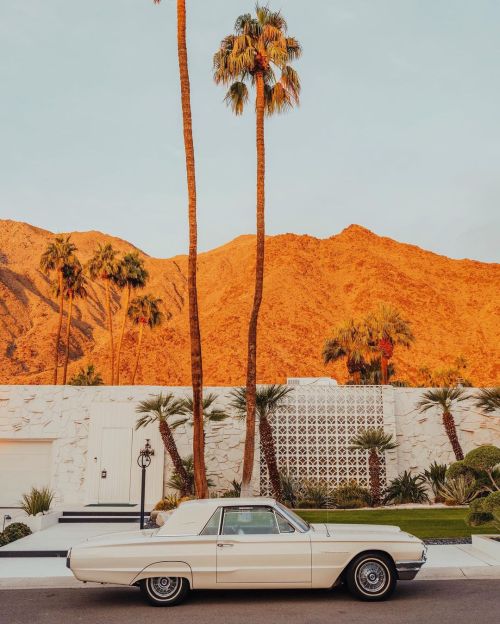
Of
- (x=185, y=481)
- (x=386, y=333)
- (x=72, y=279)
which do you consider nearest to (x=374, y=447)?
(x=185, y=481)

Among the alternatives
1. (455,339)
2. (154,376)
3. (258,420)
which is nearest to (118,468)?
(258,420)

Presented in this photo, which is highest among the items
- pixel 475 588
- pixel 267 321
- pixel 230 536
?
pixel 267 321

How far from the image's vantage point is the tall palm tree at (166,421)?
21.5m

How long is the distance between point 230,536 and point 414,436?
54.9 feet

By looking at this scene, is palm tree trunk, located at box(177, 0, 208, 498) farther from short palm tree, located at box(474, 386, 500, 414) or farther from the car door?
short palm tree, located at box(474, 386, 500, 414)

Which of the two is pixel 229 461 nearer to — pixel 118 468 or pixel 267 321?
pixel 118 468

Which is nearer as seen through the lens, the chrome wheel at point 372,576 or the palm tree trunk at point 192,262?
the chrome wheel at point 372,576

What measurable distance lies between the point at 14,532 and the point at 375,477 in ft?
39.9

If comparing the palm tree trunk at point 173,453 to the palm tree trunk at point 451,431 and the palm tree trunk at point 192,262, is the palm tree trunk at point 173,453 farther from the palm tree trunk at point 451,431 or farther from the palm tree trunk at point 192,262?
the palm tree trunk at point 451,431

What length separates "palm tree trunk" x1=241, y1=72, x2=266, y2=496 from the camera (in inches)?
722

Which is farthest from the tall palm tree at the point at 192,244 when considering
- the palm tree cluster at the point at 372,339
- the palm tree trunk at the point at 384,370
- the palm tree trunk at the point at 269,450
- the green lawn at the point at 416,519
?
the palm tree cluster at the point at 372,339

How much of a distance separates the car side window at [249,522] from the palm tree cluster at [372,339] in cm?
3079

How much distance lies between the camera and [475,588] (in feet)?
30.6

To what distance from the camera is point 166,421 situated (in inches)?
882
